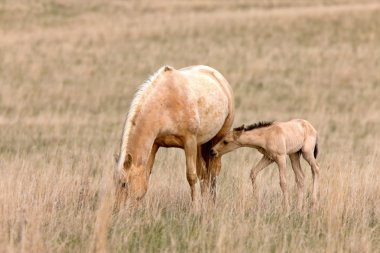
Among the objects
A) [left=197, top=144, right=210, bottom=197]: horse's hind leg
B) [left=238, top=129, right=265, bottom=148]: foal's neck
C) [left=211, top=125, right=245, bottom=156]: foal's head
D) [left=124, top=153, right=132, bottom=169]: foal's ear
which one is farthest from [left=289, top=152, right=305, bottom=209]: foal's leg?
[left=124, top=153, right=132, bottom=169]: foal's ear

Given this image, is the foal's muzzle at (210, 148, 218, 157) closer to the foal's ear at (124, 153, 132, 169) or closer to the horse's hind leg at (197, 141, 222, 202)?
the horse's hind leg at (197, 141, 222, 202)

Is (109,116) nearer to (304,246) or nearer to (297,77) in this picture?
(297,77)

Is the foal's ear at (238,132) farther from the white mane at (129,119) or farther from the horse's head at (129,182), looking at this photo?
the horse's head at (129,182)

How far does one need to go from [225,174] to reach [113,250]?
490cm

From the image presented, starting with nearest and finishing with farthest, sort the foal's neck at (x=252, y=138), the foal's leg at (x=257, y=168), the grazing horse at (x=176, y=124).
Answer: the grazing horse at (x=176, y=124)
the foal's leg at (x=257, y=168)
the foal's neck at (x=252, y=138)

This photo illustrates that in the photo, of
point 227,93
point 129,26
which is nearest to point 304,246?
point 227,93

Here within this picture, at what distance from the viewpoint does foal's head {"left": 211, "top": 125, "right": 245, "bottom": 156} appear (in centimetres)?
1073

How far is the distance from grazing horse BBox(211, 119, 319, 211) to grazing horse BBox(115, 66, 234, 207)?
0.26 meters

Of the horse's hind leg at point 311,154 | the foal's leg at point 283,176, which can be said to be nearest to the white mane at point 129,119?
the foal's leg at point 283,176

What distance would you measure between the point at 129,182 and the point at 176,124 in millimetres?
1160

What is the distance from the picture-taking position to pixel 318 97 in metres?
27.1

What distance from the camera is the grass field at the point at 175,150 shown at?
8211mm

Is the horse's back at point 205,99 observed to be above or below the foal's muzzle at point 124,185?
above

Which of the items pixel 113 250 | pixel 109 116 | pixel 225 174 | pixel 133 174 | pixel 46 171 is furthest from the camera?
pixel 109 116
